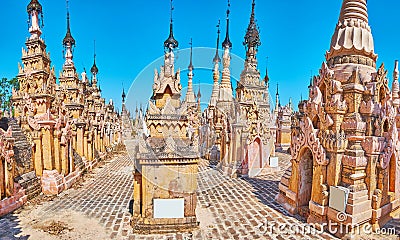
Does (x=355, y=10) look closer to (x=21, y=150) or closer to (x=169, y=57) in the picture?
(x=169, y=57)

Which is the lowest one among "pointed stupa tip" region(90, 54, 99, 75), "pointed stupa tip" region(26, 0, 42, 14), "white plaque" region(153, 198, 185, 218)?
"white plaque" region(153, 198, 185, 218)

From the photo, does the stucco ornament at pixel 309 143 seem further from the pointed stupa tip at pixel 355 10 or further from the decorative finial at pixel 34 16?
the decorative finial at pixel 34 16

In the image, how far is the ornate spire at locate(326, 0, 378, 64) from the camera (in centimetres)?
950

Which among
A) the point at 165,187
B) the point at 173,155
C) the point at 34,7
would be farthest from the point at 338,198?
the point at 34,7

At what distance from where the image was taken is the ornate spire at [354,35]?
950cm

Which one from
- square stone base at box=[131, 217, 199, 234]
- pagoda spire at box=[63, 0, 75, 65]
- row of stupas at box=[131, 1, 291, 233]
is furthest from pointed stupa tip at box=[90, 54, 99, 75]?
square stone base at box=[131, 217, 199, 234]

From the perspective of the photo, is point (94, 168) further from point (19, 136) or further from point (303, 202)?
point (303, 202)

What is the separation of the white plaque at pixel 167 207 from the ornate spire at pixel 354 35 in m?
8.65

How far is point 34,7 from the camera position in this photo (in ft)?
47.9

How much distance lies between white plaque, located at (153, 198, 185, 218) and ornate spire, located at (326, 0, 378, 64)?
8654 millimetres

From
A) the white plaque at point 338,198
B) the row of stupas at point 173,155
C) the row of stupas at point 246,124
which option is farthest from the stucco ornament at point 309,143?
the row of stupas at point 246,124

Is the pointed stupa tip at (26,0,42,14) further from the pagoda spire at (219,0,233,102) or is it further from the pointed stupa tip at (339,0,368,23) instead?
the pointed stupa tip at (339,0,368,23)

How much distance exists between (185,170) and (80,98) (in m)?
16.4

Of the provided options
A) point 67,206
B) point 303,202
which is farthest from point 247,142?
point 67,206
